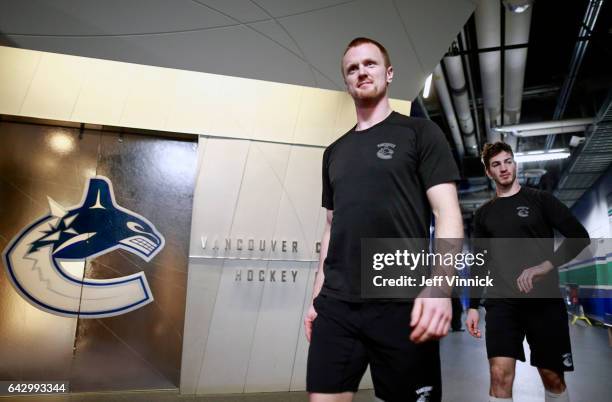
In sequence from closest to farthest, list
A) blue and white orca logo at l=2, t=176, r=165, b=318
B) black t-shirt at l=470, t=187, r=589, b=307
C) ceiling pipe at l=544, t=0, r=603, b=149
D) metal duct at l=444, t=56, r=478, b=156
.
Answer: black t-shirt at l=470, t=187, r=589, b=307, blue and white orca logo at l=2, t=176, r=165, b=318, ceiling pipe at l=544, t=0, r=603, b=149, metal duct at l=444, t=56, r=478, b=156

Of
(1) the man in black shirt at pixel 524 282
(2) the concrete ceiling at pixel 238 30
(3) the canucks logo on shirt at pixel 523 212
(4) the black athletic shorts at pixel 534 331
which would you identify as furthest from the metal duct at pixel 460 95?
(4) the black athletic shorts at pixel 534 331

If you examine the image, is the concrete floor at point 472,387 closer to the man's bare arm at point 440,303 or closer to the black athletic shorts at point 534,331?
the black athletic shorts at point 534,331

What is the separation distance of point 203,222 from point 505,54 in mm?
3969

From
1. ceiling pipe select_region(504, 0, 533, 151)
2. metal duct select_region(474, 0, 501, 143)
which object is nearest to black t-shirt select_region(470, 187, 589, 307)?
metal duct select_region(474, 0, 501, 143)

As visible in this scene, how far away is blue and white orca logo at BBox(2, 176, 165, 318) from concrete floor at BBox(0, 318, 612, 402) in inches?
26.0

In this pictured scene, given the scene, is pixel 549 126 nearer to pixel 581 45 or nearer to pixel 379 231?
pixel 581 45

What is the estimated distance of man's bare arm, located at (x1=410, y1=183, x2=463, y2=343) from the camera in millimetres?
1013

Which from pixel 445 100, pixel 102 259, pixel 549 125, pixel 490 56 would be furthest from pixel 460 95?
pixel 102 259

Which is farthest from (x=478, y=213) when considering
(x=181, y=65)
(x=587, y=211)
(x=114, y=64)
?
(x=587, y=211)

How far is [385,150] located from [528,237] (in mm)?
1430

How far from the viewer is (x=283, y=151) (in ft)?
12.6

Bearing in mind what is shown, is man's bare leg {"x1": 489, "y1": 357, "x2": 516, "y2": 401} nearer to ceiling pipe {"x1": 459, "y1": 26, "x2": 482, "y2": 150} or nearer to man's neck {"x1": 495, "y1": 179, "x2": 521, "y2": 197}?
man's neck {"x1": 495, "y1": 179, "x2": 521, "y2": 197}

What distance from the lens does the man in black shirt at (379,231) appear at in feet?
3.59

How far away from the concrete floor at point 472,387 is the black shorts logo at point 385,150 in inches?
105
